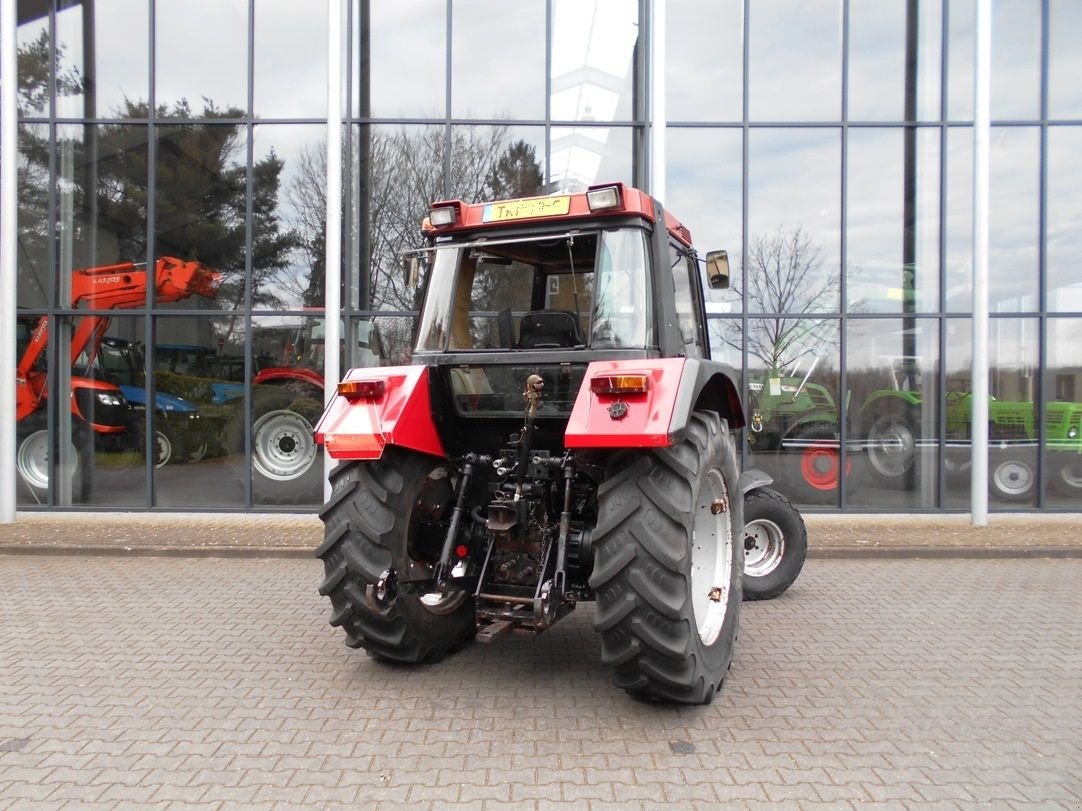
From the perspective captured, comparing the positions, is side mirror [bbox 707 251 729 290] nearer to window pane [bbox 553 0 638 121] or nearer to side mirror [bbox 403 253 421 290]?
side mirror [bbox 403 253 421 290]

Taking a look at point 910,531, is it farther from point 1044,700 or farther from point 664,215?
point 664,215

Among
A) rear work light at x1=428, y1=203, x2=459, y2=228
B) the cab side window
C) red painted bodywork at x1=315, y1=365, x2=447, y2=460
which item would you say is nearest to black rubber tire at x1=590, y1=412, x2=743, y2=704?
the cab side window

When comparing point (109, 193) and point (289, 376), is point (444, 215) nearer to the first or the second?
point (289, 376)

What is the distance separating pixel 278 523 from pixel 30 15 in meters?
7.12

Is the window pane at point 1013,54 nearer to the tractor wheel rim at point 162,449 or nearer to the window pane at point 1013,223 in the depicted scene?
the window pane at point 1013,223

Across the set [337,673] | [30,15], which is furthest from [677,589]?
[30,15]

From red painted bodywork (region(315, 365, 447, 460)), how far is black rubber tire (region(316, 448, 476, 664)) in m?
0.17

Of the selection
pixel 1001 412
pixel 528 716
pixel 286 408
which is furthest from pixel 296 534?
pixel 1001 412

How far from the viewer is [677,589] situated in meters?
3.58

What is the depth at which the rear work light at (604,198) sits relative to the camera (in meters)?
4.12

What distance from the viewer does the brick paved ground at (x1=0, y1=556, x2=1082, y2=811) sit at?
10.4ft

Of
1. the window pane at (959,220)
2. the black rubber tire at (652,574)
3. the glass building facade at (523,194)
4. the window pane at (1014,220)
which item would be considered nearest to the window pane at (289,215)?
the glass building facade at (523,194)

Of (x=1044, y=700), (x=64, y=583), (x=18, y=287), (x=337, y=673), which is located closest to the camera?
(x=1044, y=700)

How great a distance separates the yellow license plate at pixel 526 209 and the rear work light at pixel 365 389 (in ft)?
3.63
